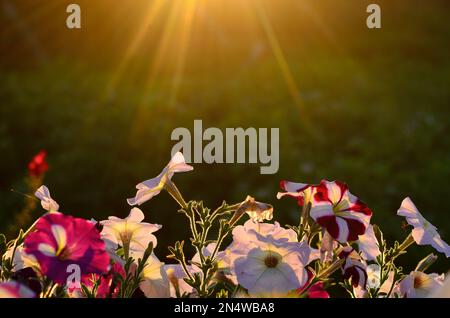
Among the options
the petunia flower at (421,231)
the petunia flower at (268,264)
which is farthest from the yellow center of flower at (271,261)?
the petunia flower at (421,231)

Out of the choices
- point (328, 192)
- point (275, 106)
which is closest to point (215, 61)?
point (275, 106)

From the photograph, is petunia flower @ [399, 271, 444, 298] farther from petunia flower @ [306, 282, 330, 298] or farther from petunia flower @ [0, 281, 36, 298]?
petunia flower @ [0, 281, 36, 298]

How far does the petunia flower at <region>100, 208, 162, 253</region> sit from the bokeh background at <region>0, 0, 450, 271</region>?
8.56 ft

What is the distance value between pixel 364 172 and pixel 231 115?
1261 mm

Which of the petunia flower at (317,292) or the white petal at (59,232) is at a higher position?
the white petal at (59,232)

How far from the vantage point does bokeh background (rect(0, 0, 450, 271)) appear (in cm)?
528

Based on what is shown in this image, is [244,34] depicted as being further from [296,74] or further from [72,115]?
[72,115]

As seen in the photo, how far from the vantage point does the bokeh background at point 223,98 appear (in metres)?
5.28

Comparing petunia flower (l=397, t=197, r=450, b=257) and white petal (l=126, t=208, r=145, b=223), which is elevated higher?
white petal (l=126, t=208, r=145, b=223)

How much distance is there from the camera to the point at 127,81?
721 cm

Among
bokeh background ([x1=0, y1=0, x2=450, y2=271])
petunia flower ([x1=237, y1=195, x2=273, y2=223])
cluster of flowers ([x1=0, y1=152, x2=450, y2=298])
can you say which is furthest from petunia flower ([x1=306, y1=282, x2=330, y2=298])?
bokeh background ([x1=0, y1=0, x2=450, y2=271])

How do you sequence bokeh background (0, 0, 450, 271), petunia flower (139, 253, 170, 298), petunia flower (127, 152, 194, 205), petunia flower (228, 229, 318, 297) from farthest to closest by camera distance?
bokeh background (0, 0, 450, 271) → petunia flower (127, 152, 194, 205) → petunia flower (139, 253, 170, 298) → petunia flower (228, 229, 318, 297)

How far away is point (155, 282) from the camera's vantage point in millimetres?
1024

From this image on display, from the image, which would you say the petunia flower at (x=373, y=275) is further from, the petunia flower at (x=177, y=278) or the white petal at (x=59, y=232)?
the white petal at (x=59, y=232)
